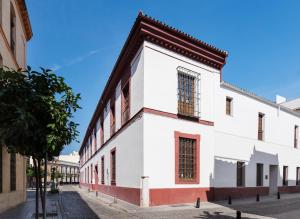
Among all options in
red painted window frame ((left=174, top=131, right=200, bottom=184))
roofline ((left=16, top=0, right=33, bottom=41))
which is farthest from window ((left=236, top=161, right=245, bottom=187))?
roofline ((left=16, top=0, right=33, bottom=41))

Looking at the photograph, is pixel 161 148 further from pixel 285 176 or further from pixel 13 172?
pixel 285 176

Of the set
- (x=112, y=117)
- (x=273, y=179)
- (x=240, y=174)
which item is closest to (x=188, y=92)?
(x=240, y=174)

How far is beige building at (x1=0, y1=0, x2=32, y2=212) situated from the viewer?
11.6m

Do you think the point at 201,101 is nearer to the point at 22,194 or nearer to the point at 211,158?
the point at 211,158

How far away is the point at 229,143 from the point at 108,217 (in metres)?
9.87

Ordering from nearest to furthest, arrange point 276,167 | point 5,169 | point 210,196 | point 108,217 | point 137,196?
point 108,217
point 5,169
point 137,196
point 210,196
point 276,167

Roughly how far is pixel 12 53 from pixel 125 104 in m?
7.16

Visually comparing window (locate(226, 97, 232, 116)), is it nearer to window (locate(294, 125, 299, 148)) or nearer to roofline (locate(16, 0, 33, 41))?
window (locate(294, 125, 299, 148))

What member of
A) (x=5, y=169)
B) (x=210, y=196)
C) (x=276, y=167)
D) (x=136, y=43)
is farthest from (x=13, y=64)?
(x=276, y=167)

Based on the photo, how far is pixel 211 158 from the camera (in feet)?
51.3

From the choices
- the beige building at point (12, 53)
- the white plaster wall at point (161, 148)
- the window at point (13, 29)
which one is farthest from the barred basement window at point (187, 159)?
the window at point (13, 29)

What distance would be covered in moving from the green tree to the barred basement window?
31.2 feet

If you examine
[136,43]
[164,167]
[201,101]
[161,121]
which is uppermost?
[136,43]

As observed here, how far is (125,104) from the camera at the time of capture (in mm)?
17547
